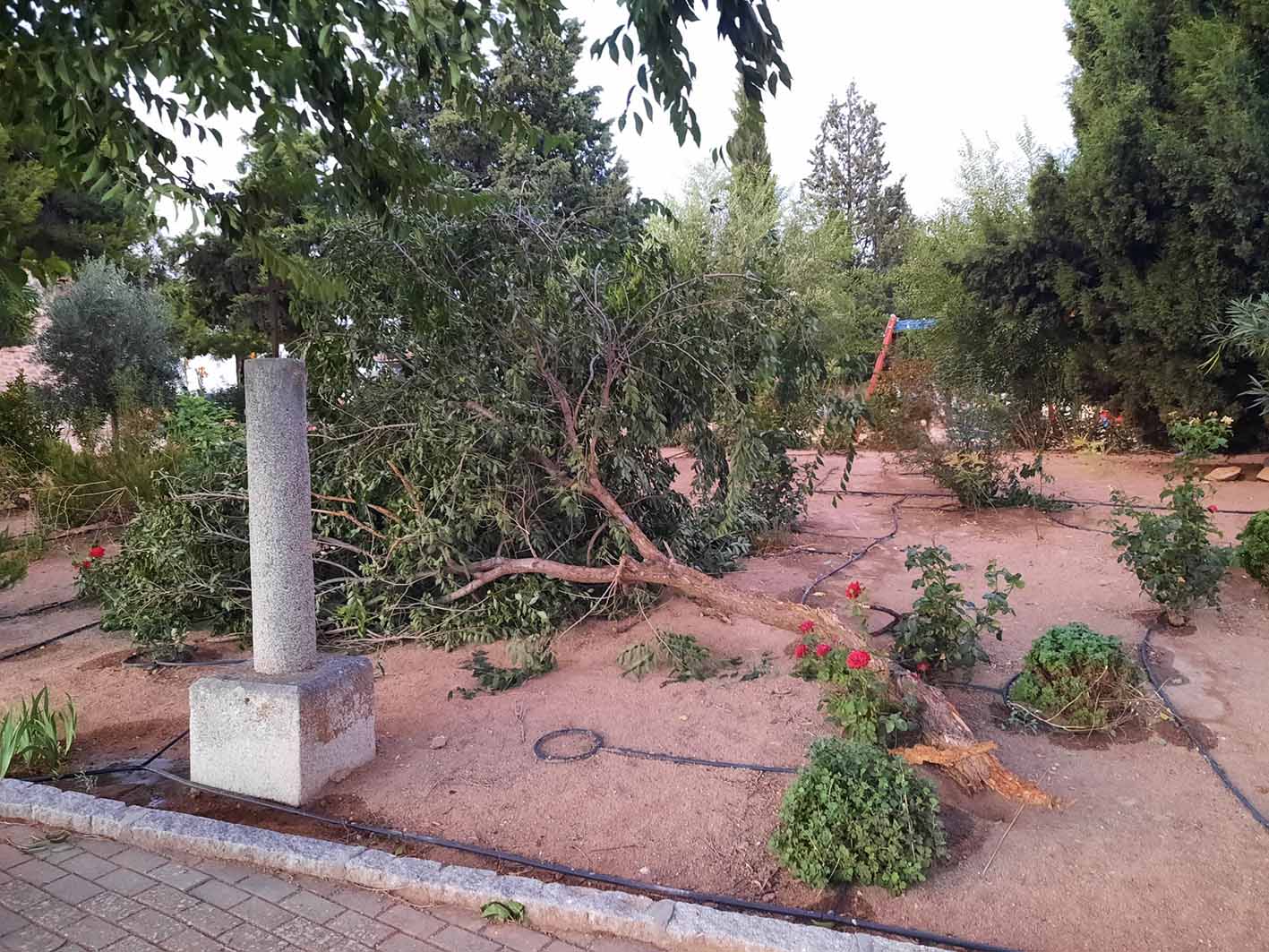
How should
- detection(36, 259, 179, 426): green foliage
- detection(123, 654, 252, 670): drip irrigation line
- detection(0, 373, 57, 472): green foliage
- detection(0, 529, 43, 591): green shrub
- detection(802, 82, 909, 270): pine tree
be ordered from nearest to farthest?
detection(123, 654, 252, 670): drip irrigation line < detection(0, 529, 43, 591): green shrub < detection(0, 373, 57, 472): green foliage < detection(36, 259, 179, 426): green foliage < detection(802, 82, 909, 270): pine tree

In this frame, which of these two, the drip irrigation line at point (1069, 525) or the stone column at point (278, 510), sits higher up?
the stone column at point (278, 510)

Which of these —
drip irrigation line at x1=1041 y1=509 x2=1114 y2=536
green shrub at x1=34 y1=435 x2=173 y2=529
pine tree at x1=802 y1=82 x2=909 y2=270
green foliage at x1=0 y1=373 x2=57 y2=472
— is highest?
pine tree at x1=802 y1=82 x2=909 y2=270

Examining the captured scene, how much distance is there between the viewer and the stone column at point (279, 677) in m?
3.58

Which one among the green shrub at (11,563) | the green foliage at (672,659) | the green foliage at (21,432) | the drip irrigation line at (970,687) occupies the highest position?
the green foliage at (21,432)

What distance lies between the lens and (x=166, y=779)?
12.6 feet

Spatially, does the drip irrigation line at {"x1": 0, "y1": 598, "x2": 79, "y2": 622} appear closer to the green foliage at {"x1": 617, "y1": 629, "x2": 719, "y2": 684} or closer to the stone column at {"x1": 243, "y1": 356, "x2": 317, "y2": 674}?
the stone column at {"x1": 243, "y1": 356, "x2": 317, "y2": 674}

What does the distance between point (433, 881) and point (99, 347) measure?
1485 centimetres

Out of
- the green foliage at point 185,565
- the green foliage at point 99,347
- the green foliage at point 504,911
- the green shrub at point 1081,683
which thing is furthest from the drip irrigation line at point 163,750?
the green foliage at point 99,347

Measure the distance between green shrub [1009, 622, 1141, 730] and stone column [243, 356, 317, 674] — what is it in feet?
11.6

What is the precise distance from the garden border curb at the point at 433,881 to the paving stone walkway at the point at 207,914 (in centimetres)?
5

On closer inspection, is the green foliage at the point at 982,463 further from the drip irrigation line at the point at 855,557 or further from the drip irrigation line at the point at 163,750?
the drip irrigation line at the point at 163,750

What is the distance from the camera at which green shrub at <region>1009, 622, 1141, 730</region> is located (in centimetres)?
408

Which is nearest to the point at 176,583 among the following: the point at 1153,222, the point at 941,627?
the point at 941,627

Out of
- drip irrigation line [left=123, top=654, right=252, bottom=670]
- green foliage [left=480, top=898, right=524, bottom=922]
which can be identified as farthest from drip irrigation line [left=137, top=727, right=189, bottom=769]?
green foliage [left=480, top=898, right=524, bottom=922]
